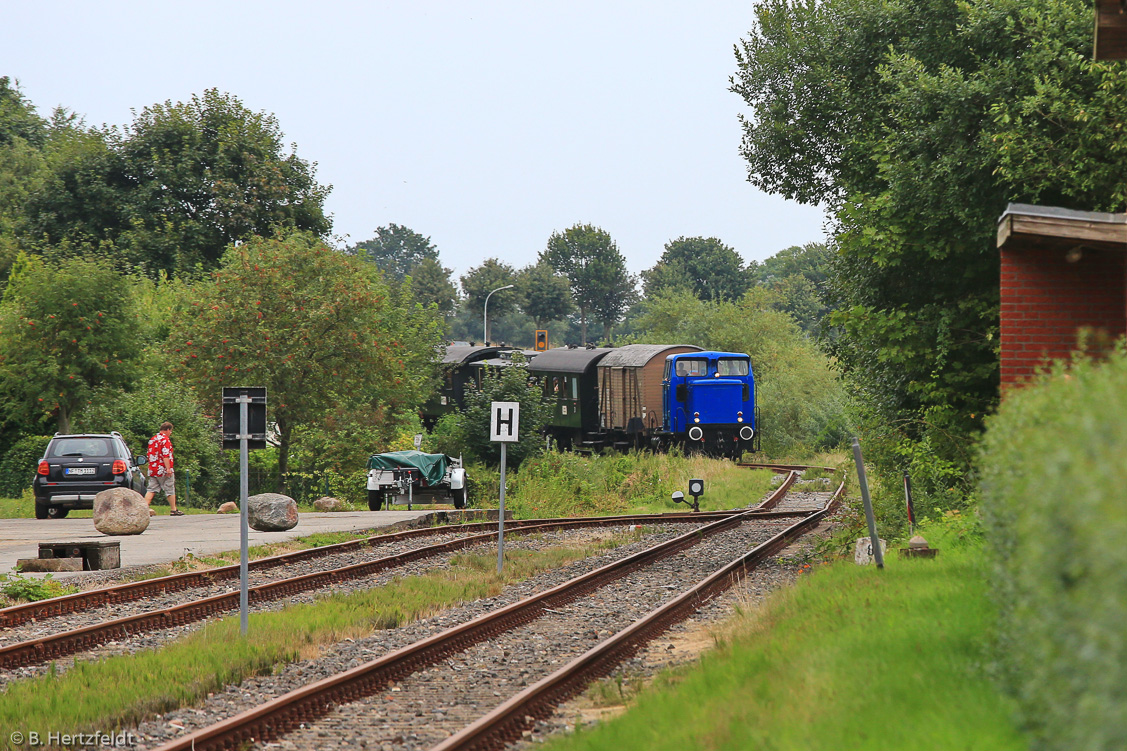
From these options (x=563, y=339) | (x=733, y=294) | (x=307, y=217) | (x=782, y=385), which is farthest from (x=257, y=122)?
(x=563, y=339)

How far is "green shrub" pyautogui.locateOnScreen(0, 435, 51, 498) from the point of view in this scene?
3116 cm

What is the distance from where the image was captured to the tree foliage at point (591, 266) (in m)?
114

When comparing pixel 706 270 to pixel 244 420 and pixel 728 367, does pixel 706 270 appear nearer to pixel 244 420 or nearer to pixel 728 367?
pixel 728 367

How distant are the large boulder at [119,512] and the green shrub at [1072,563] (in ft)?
56.0

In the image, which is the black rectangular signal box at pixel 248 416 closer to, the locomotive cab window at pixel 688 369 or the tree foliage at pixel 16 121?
the locomotive cab window at pixel 688 369

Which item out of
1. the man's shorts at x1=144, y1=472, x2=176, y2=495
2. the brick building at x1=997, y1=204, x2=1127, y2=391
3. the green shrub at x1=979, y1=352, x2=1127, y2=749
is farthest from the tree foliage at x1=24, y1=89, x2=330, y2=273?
the green shrub at x1=979, y1=352, x2=1127, y2=749

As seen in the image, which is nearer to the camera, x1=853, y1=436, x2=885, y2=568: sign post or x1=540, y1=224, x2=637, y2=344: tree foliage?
x1=853, y1=436, x2=885, y2=568: sign post

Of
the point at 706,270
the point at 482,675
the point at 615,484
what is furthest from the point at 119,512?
the point at 706,270

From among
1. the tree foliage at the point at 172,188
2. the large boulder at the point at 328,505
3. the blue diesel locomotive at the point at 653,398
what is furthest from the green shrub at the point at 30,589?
the tree foliage at the point at 172,188

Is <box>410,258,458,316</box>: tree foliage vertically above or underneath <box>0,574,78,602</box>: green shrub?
above

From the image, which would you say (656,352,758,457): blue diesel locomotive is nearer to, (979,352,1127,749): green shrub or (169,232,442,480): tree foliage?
(169,232,442,480): tree foliage

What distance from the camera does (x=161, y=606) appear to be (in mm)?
12852

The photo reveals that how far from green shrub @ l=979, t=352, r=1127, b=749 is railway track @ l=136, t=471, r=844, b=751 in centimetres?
365

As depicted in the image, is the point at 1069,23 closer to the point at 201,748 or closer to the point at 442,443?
the point at 201,748
